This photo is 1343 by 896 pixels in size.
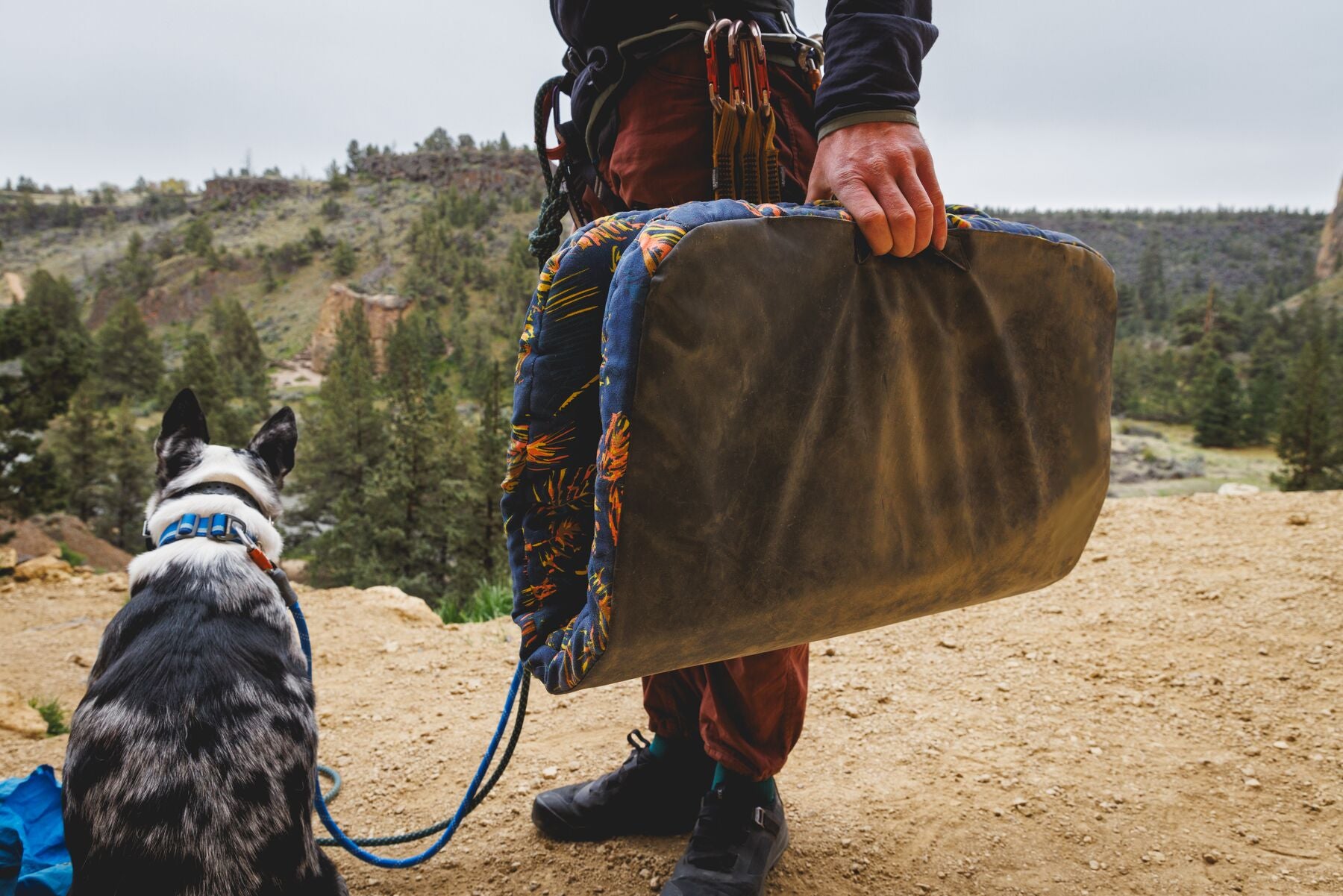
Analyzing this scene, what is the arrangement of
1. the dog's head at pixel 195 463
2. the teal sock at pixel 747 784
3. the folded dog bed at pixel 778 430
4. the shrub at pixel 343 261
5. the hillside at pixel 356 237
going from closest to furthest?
the folded dog bed at pixel 778 430
the teal sock at pixel 747 784
the dog's head at pixel 195 463
the shrub at pixel 343 261
the hillside at pixel 356 237

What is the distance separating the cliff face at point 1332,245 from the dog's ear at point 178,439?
104 meters

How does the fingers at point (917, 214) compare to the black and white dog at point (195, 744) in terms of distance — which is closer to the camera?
the fingers at point (917, 214)

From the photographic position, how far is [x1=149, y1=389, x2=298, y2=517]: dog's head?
2.31m

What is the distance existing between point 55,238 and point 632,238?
131 meters

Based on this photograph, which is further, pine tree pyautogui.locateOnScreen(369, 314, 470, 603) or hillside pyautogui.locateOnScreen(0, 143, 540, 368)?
hillside pyautogui.locateOnScreen(0, 143, 540, 368)

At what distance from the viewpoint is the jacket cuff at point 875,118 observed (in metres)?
1.33

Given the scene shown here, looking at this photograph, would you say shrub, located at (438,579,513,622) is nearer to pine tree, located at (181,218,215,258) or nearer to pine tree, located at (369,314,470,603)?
pine tree, located at (369,314,470,603)

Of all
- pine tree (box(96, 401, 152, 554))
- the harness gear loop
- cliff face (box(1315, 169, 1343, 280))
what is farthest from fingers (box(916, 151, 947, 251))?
cliff face (box(1315, 169, 1343, 280))

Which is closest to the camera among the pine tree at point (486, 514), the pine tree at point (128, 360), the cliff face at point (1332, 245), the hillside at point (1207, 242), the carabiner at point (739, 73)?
the carabiner at point (739, 73)

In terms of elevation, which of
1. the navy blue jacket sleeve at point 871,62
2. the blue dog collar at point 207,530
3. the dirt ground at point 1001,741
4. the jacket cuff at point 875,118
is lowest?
the dirt ground at point 1001,741

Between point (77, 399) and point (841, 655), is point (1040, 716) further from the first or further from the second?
point (77, 399)

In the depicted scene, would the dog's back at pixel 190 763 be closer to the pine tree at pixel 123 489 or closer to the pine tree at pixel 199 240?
the pine tree at pixel 123 489

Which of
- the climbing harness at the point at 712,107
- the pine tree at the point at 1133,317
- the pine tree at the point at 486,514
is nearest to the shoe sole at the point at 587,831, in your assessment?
the climbing harness at the point at 712,107

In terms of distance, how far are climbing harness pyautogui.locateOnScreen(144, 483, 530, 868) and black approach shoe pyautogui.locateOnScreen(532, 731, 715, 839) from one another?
204mm
